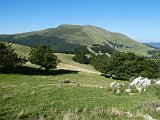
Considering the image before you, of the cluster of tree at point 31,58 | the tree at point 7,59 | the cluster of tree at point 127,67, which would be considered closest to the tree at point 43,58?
the cluster of tree at point 31,58

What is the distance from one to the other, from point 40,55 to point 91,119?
63.0 metres

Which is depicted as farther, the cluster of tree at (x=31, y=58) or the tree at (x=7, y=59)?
the cluster of tree at (x=31, y=58)

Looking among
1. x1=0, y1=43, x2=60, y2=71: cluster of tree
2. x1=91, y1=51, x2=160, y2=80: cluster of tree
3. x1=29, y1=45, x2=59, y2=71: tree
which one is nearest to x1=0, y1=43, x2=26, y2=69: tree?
x1=0, y1=43, x2=60, y2=71: cluster of tree

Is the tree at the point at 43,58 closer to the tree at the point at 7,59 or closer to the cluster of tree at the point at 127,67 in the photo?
the tree at the point at 7,59

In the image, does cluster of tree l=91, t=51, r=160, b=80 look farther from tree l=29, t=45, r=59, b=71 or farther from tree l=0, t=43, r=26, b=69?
tree l=0, t=43, r=26, b=69

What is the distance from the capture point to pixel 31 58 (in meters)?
82.4

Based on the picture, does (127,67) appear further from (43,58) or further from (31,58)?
(31,58)

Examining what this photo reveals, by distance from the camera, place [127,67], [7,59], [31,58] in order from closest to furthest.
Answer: [7,59]
[31,58]
[127,67]

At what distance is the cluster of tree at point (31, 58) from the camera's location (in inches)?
2867

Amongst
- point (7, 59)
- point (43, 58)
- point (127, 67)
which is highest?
point (43, 58)

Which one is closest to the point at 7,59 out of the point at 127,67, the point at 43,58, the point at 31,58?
the point at 31,58

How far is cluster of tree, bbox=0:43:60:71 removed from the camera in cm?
7281

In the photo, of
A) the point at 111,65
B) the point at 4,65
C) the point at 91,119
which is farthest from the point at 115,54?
the point at 91,119

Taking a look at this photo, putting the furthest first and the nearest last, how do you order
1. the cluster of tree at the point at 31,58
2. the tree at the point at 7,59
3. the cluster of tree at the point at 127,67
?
the cluster of tree at the point at 127,67, the cluster of tree at the point at 31,58, the tree at the point at 7,59
